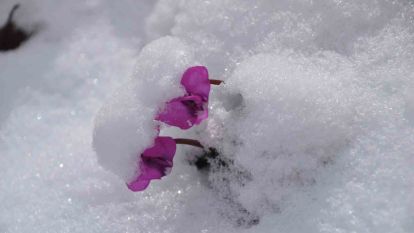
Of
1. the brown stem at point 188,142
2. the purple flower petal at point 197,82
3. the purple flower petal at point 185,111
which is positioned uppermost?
the purple flower petal at point 197,82

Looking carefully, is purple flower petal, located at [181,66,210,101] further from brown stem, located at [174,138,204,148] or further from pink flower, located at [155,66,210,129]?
brown stem, located at [174,138,204,148]

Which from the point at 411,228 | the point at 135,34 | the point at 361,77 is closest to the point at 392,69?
the point at 361,77

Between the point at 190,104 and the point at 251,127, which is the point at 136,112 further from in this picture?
the point at 251,127

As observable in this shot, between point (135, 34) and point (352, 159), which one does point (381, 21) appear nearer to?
point (352, 159)

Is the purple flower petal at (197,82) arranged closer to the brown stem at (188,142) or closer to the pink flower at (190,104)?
the pink flower at (190,104)

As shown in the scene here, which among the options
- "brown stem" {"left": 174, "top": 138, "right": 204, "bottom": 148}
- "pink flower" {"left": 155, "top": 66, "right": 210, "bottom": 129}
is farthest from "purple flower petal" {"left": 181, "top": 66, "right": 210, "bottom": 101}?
"brown stem" {"left": 174, "top": 138, "right": 204, "bottom": 148}

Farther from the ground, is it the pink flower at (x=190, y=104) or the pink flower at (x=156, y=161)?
the pink flower at (x=190, y=104)

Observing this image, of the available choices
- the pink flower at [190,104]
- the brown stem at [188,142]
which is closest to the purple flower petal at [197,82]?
the pink flower at [190,104]
